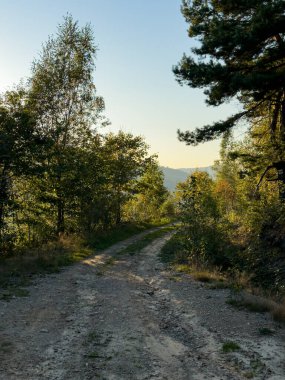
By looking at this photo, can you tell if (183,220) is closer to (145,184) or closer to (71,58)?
(71,58)

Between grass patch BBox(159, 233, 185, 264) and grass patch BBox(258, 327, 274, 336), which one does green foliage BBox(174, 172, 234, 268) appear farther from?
grass patch BBox(258, 327, 274, 336)

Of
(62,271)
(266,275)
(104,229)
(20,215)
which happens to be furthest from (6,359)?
(104,229)

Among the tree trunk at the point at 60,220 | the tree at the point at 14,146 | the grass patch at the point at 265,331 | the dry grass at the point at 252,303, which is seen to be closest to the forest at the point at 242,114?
the dry grass at the point at 252,303

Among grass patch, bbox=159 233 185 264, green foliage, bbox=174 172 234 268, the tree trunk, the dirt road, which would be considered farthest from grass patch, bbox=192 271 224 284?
the tree trunk

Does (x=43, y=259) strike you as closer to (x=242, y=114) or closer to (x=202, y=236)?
(x=202, y=236)

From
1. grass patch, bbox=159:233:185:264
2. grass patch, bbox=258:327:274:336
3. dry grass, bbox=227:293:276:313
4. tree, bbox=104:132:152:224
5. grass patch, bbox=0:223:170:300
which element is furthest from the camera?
tree, bbox=104:132:152:224

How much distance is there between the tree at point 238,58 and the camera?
15672mm

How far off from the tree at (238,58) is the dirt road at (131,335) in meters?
9.04

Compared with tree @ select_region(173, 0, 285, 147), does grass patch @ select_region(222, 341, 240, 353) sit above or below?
below

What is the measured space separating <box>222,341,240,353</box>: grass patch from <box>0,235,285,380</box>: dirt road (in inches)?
4.6

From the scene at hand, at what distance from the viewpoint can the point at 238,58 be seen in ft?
60.6

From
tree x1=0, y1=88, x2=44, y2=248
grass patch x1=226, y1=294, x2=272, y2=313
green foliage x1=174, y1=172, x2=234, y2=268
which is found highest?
tree x1=0, y1=88, x2=44, y2=248

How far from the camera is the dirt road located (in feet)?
22.5

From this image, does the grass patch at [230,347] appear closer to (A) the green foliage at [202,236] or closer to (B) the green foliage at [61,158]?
(A) the green foliage at [202,236]
